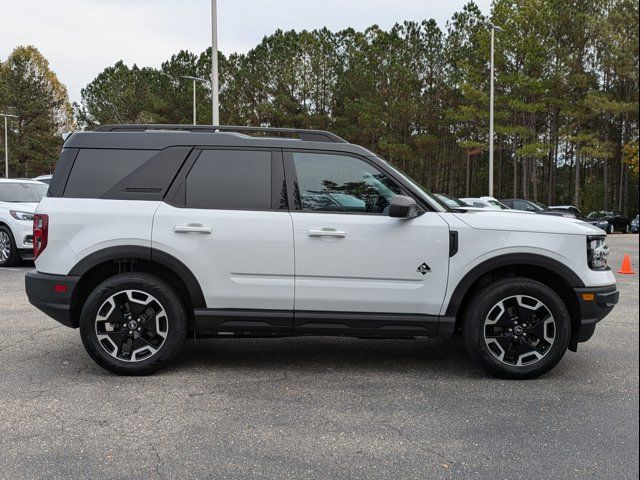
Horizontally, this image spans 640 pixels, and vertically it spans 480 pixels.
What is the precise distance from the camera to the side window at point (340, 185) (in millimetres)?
4836

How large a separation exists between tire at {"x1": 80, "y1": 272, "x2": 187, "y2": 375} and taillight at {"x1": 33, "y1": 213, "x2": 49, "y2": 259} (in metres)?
0.58

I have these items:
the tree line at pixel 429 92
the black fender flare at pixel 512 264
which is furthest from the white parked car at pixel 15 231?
the tree line at pixel 429 92

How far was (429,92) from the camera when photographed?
42.3m

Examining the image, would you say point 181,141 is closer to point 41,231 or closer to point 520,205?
point 41,231

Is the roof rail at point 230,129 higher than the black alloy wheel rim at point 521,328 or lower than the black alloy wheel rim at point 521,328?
higher

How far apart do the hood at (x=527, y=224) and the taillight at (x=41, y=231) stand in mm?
3224

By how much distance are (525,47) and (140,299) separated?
32.8 metres

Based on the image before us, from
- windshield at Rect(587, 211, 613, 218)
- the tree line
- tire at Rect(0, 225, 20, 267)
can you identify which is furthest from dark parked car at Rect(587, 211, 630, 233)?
tire at Rect(0, 225, 20, 267)

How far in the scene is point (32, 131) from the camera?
6031 centimetres

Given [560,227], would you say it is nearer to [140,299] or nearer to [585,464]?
[585,464]

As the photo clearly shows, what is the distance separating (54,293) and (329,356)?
235 centimetres

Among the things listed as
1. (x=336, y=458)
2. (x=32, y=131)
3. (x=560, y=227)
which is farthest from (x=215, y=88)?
(x=32, y=131)

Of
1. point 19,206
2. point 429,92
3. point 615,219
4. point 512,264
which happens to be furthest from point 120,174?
point 429,92

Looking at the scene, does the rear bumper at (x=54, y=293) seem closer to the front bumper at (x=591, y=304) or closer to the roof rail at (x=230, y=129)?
the roof rail at (x=230, y=129)
